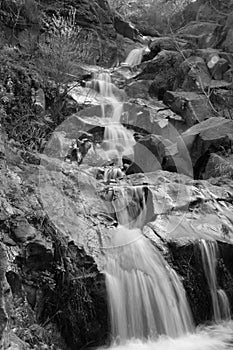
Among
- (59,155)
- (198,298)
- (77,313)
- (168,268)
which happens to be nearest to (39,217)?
(77,313)

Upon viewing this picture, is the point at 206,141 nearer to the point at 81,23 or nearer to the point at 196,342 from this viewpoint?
the point at 196,342

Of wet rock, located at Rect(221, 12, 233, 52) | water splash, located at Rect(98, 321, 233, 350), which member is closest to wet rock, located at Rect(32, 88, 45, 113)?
water splash, located at Rect(98, 321, 233, 350)

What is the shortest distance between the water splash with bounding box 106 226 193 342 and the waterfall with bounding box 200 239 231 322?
57 centimetres

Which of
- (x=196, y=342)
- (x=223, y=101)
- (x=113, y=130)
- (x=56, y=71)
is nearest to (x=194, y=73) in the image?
(x=223, y=101)

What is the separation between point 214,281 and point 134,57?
1509 centimetres

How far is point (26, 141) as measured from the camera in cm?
738

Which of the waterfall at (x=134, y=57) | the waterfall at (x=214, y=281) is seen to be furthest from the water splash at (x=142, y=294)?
the waterfall at (x=134, y=57)

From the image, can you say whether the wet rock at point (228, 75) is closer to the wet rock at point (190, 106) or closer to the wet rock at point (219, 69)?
the wet rock at point (219, 69)

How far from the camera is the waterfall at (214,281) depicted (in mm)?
5824

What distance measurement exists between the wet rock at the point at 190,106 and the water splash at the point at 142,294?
741 cm

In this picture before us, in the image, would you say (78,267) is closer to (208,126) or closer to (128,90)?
(208,126)

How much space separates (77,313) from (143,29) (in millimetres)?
22735

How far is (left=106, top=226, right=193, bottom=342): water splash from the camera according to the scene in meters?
5.00

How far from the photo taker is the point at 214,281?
5973 mm
